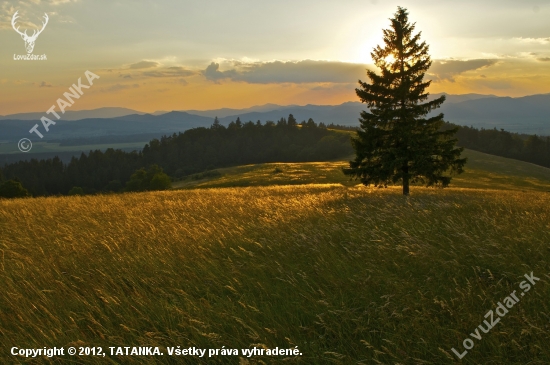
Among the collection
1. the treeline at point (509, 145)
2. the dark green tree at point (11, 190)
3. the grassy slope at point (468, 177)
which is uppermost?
the treeline at point (509, 145)

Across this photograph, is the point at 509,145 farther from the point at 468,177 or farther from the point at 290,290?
the point at 290,290

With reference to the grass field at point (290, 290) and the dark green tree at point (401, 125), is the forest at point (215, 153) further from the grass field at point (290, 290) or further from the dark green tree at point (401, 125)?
the grass field at point (290, 290)

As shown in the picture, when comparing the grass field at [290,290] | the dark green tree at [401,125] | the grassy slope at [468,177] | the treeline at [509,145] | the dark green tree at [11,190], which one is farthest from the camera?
the treeline at [509,145]

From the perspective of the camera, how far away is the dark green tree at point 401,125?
23.9m

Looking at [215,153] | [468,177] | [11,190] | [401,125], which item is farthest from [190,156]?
[401,125]

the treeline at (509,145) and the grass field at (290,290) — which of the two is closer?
the grass field at (290,290)

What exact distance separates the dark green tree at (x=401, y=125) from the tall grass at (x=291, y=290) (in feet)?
53.4

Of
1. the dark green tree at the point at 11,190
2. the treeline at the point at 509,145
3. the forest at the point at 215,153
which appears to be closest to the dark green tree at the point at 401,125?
the dark green tree at the point at 11,190

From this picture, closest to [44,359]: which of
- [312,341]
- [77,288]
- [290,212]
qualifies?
[77,288]

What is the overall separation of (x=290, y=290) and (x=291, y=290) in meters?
0.03

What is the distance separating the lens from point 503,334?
3.73 metres

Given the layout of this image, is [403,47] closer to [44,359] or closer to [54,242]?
[54,242]

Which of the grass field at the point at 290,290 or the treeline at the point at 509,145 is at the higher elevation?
the treeline at the point at 509,145

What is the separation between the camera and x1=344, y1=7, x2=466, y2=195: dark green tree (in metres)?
23.9
